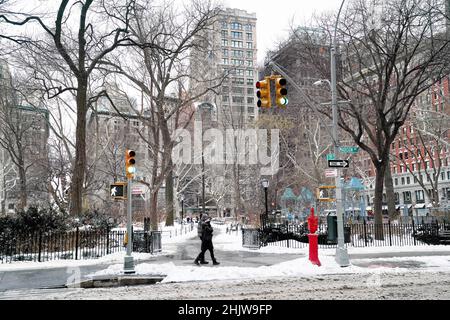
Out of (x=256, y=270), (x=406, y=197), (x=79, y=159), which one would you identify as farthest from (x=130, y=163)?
(x=406, y=197)

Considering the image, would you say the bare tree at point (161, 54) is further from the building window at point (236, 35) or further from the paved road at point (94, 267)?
the building window at point (236, 35)

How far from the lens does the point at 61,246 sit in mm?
18766

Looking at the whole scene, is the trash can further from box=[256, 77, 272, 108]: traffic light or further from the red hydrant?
box=[256, 77, 272, 108]: traffic light

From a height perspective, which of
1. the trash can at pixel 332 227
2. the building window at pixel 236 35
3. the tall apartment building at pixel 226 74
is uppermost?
the building window at pixel 236 35

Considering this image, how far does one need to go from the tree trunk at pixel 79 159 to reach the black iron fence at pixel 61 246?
2578 mm

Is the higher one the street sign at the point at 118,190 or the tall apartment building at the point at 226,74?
the tall apartment building at the point at 226,74

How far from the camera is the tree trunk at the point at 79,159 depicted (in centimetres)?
2256

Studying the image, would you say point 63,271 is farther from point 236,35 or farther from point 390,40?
point 236,35

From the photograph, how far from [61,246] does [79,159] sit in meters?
5.95

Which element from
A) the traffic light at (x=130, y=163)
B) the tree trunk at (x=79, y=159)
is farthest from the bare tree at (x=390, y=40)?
the tree trunk at (x=79, y=159)

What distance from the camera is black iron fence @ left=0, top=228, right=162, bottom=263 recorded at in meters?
17.4

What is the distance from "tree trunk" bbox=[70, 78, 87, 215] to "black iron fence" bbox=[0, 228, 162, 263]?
258 centimetres

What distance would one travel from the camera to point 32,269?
1502 cm
